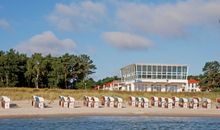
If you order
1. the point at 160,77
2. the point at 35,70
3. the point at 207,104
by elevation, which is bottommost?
the point at 207,104

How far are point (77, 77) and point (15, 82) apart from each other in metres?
19.3

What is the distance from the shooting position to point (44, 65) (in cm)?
7312

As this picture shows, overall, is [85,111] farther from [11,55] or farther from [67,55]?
[67,55]

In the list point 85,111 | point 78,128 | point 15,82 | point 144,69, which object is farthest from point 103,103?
point 144,69

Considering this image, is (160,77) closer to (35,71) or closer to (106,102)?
(35,71)

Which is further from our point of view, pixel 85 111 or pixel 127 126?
pixel 85 111

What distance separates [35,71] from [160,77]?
22.9 m

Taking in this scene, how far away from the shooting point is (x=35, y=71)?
71375 mm

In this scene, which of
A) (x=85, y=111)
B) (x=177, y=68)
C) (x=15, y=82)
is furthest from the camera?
(x=177, y=68)

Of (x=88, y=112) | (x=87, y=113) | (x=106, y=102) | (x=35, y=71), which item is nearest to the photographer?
(x=87, y=113)

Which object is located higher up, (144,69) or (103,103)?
(144,69)

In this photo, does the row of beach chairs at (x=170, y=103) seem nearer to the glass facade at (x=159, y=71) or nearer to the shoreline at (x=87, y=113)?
the shoreline at (x=87, y=113)

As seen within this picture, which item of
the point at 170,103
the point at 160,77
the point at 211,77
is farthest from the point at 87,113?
the point at 211,77

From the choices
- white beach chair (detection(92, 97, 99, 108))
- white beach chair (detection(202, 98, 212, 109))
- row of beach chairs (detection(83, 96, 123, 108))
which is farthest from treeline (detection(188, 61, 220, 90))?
white beach chair (detection(92, 97, 99, 108))
